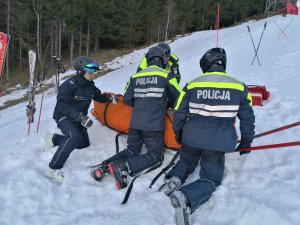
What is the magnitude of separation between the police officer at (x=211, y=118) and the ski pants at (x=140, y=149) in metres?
0.61

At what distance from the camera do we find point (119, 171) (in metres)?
4.49

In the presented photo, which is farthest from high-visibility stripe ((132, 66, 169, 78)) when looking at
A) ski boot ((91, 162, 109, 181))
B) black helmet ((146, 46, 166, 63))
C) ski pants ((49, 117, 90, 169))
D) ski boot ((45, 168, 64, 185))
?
ski boot ((45, 168, 64, 185))

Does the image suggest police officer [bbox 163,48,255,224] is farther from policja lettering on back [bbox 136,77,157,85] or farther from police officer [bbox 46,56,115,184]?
police officer [bbox 46,56,115,184]

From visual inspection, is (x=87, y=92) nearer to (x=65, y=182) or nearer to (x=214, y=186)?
(x=65, y=182)

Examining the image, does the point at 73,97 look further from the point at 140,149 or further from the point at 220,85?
the point at 220,85

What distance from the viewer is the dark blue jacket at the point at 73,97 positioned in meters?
5.05

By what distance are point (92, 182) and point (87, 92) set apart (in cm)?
146

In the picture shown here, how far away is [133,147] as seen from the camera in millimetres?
5129

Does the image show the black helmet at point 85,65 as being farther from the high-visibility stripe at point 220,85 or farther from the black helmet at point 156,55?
the high-visibility stripe at point 220,85

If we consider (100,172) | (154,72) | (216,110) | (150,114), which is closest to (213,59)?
(216,110)

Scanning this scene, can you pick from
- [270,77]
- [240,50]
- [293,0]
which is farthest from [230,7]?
[270,77]

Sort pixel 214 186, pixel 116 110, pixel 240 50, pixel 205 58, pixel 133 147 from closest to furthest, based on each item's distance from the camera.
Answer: pixel 214 186, pixel 205 58, pixel 133 147, pixel 116 110, pixel 240 50

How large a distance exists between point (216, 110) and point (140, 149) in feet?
5.45

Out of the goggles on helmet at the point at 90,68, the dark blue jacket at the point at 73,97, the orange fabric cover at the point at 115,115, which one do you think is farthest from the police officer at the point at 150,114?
the dark blue jacket at the point at 73,97
